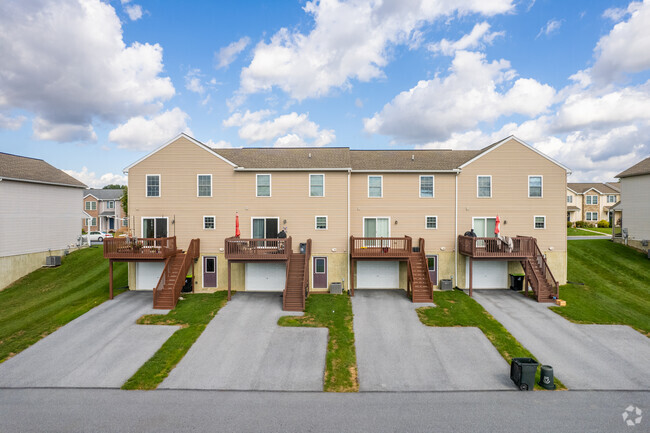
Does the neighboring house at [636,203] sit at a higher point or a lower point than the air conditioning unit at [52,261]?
higher

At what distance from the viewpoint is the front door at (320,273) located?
19.6 meters

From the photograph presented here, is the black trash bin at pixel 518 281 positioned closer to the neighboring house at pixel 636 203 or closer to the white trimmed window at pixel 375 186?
the white trimmed window at pixel 375 186

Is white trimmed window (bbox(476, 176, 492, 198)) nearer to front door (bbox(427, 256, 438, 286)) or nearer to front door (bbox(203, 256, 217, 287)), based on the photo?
front door (bbox(427, 256, 438, 286))

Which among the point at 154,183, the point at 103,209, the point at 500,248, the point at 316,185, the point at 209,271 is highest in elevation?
the point at 154,183

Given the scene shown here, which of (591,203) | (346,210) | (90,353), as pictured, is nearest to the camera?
(90,353)

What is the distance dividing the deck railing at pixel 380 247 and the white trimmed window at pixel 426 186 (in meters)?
3.43

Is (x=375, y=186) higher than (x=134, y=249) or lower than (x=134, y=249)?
higher

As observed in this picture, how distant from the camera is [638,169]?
979 inches

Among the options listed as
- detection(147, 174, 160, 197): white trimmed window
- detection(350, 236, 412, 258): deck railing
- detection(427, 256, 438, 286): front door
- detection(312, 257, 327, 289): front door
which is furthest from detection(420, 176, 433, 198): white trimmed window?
detection(147, 174, 160, 197): white trimmed window

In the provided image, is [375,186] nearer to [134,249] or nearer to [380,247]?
[380,247]

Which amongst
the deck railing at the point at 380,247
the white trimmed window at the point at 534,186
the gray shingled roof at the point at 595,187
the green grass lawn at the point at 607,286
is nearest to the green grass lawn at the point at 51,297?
the deck railing at the point at 380,247

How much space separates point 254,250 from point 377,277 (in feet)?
27.0

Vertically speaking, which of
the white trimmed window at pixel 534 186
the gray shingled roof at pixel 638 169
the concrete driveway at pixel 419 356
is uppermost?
the gray shingled roof at pixel 638 169

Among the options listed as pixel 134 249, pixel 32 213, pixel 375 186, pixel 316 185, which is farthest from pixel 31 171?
pixel 375 186
